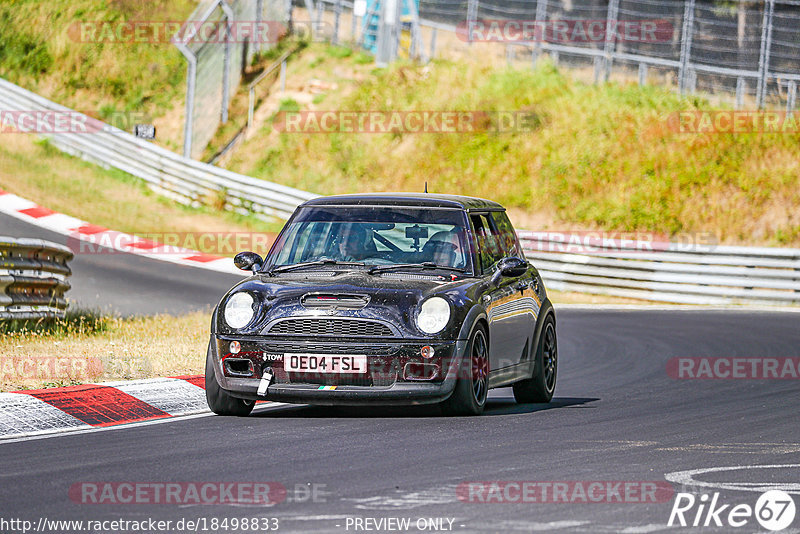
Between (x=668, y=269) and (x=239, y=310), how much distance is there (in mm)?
17161

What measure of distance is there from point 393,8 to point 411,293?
28152mm

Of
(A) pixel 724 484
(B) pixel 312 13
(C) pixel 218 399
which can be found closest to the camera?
(A) pixel 724 484

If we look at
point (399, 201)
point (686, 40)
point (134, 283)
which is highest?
point (686, 40)

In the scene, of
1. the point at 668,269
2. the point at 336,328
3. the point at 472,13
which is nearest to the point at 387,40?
the point at 472,13

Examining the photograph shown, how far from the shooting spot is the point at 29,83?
128 feet

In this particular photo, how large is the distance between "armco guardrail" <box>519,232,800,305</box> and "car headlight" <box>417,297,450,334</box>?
16525mm

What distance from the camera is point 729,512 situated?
19.2ft

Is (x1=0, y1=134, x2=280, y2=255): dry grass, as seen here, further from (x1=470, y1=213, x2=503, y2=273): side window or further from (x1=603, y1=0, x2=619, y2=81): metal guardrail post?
(x1=470, y1=213, x2=503, y2=273): side window

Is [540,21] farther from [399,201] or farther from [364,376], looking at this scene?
[364,376]

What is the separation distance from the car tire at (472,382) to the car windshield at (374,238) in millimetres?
697

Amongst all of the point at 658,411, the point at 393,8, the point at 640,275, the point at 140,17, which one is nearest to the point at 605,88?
the point at 393,8

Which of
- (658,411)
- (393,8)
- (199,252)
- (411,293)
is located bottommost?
(199,252)

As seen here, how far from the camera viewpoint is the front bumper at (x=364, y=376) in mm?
8750

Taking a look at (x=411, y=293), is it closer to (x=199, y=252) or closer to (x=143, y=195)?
(x=199, y=252)
